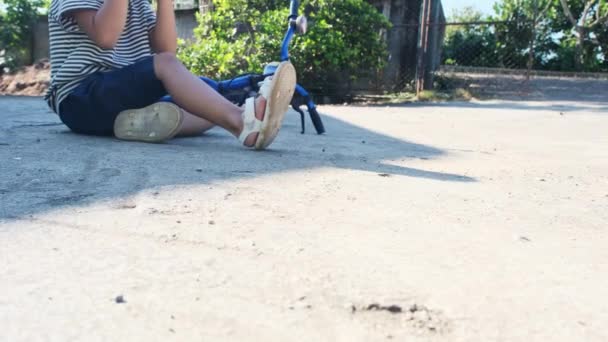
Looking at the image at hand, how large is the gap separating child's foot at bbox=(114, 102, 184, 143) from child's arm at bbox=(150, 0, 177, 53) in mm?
445

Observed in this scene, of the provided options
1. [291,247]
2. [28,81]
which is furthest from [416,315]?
[28,81]

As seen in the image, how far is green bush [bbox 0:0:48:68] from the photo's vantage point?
1035 centimetres

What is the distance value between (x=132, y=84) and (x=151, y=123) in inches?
7.1

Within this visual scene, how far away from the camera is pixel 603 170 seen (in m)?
2.41

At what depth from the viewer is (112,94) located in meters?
2.46

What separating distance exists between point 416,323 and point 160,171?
1194mm

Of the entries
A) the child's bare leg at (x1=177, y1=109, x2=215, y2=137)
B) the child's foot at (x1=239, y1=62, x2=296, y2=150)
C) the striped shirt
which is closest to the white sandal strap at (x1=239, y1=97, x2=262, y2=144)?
the child's foot at (x1=239, y1=62, x2=296, y2=150)

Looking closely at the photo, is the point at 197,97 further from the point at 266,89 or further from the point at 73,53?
the point at 73,53

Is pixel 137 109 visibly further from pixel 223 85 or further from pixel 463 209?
pixel 463 209

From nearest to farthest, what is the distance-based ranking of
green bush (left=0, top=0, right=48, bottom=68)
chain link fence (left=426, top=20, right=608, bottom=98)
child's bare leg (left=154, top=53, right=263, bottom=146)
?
1. child's bare leg (left=154, top=53, right=263, bottom=146)
2. chain link fence (left=426, top=20, right=608, bottom=98)
3. green bush (left=0, top=0, right=48, bottom=68)

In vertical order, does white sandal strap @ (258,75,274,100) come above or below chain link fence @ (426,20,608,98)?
below

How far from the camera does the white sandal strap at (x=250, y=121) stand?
2295 mm

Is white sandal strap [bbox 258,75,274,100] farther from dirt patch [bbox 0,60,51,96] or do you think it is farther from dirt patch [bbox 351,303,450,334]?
dirt patch [bbox 0,60,51,96]

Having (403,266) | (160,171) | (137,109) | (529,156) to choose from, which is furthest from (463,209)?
(137,109)
